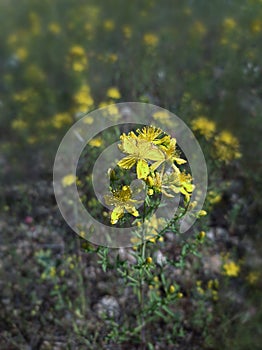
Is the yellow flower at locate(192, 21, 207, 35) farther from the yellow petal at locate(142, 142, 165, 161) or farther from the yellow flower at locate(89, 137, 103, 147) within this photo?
the yellow petal at locate(142, 142, 165, 161)

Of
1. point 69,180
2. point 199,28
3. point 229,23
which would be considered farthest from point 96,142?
point 199,28

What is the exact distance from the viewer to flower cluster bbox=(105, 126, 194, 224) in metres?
1.44

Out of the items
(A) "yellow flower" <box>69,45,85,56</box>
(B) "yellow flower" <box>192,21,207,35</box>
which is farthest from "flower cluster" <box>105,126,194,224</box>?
(B) "yellow flower" <box>192,21,207,35</box>

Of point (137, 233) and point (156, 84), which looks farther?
point (156, 84)

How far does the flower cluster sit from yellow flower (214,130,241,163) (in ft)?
3.86

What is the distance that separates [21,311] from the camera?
2.51 meters

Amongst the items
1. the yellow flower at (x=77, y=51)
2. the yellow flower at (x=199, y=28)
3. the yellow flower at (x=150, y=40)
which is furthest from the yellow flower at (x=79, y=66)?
the yellow flower at (x=199, y=28)

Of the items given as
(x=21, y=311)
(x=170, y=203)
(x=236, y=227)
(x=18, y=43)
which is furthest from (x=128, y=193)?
(x=18, y=43)

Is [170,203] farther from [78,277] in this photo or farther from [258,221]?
[258,221]

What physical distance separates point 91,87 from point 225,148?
182 cm

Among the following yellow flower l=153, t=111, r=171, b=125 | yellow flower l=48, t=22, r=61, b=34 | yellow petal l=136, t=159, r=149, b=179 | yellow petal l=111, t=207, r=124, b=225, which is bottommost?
yellow petal l=111, t=207, r=124, b=225

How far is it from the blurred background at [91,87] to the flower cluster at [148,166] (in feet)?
4.05

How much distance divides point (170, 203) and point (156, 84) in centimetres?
152

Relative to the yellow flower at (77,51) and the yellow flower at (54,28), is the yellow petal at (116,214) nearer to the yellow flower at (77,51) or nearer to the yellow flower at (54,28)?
the yellow flower at (77,51)
